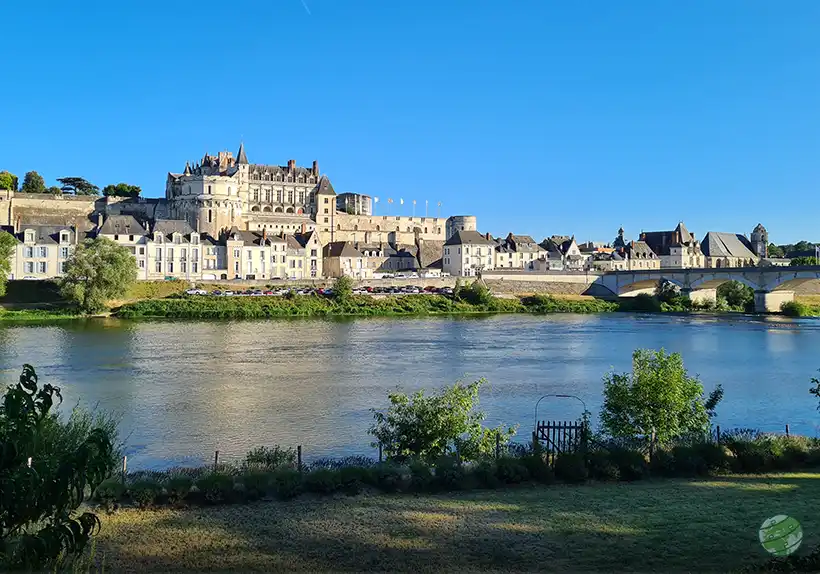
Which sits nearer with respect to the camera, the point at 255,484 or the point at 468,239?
the point at 255,484

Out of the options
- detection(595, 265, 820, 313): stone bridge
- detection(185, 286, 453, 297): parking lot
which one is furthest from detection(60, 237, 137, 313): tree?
detection(595, 265, 820, 313): stone bridge

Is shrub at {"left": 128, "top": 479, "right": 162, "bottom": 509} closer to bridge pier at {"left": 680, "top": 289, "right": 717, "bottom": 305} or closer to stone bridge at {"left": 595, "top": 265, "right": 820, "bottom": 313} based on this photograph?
stone bridge at {"left": 595, "top": 265, "right": 820, "bottom": 313}

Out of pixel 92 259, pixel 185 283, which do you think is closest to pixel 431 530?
pixel 92 259

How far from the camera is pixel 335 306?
4847 centimetres

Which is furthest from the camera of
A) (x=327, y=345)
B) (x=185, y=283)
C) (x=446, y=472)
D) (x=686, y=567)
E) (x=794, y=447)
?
(x=185, y=283)

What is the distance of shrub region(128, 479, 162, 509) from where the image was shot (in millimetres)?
8766

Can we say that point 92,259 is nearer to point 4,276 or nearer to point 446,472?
point 4,276

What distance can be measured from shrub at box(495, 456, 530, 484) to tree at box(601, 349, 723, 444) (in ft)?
8.64

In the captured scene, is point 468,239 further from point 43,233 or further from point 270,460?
point 270,460

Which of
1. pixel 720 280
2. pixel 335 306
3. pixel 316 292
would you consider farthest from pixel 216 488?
pixel 720 280

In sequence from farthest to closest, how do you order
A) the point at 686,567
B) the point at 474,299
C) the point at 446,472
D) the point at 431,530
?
the point at 474,299 < the point at 446,472 < the point at 431,530 < the point at 686,567

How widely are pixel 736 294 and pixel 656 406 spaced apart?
163ft

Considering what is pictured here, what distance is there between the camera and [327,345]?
30453 mm

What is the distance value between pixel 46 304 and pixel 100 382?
2470cm
